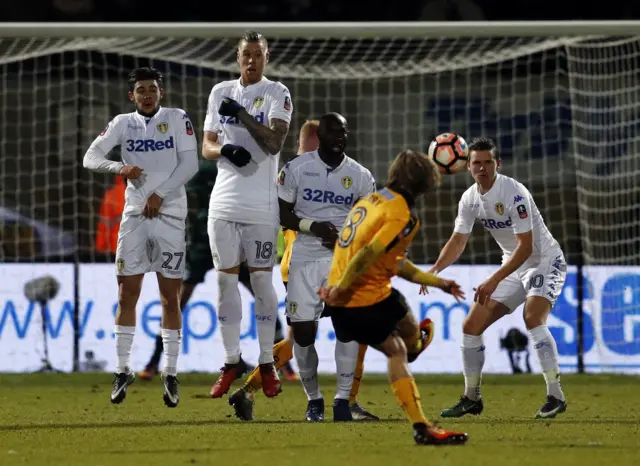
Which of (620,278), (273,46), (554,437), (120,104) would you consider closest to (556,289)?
(554,437)

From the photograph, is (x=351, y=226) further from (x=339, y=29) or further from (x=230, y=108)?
(x=339, y=29)

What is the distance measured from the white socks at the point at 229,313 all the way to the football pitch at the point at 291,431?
471mm

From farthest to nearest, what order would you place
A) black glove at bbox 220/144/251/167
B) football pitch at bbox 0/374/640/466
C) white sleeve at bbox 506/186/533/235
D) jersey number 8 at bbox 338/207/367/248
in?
white sleeve at bbox 506/186/533/235 → black glove at bbox 220/144/251/167 → jersey number 8 at bbox 338/207/367/248 → football pitch at bbox 0/374/640/466

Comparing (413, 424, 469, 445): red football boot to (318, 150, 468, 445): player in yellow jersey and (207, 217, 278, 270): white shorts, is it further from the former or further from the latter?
(207, 217, 278, 270): white shorts

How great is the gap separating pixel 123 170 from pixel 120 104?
8.94 metres

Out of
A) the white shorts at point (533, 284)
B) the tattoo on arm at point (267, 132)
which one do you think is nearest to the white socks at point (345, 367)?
the white shorts at point (533, 284)

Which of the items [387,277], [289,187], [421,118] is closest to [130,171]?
[289,187]

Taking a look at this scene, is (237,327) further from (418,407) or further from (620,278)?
(620,278)

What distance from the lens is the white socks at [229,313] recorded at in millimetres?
8367

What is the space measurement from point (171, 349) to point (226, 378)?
0.55 meters

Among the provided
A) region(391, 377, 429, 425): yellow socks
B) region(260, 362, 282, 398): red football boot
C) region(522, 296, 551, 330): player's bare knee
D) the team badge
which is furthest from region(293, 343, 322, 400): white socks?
region(391, 377, 429, 425): yellow socks

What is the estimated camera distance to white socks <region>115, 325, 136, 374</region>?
8.49 m

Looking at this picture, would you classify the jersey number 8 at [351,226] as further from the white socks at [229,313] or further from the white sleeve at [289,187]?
the white socks at [229,313]

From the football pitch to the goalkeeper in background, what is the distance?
738 millimetres
